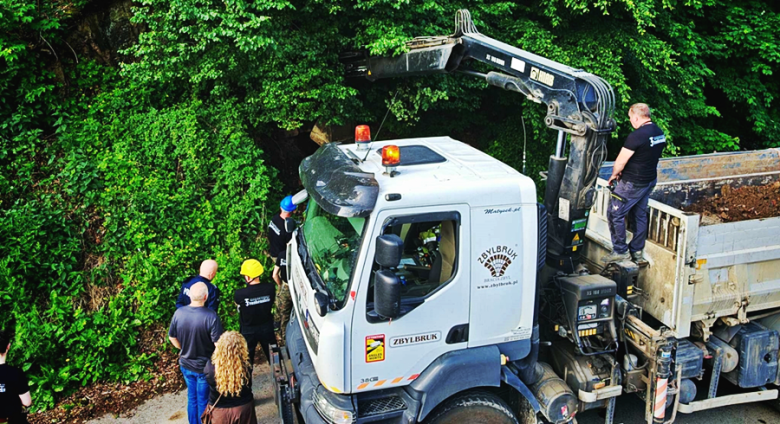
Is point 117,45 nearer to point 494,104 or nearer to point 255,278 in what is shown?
point 255,278

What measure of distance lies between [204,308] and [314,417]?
4.97 ft

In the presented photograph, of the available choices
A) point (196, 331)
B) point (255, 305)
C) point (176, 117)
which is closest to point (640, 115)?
point (255, 305)

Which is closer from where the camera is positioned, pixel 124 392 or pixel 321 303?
pixel 321 303

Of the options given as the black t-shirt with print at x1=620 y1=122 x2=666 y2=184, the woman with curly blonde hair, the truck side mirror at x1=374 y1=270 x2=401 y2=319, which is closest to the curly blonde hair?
the woman with curly blonde hair

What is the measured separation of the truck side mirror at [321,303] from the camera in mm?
4406

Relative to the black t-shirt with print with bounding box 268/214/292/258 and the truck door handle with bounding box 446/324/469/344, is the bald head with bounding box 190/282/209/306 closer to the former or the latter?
the black t-shirt with print with bounding box 268/214/292/258

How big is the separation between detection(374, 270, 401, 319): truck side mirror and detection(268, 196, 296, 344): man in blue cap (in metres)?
2.69

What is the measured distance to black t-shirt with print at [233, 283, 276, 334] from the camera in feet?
20.2

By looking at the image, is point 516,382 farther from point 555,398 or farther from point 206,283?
point 206,283

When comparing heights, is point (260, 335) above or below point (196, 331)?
below

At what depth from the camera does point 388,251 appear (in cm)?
408

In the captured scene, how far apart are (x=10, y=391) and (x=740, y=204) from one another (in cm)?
700

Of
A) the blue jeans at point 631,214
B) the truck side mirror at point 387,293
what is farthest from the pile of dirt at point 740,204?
the truck side mirror at point 387,293

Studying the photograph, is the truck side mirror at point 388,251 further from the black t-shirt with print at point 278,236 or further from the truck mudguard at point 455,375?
the black t-shirt with print at point 278,236
